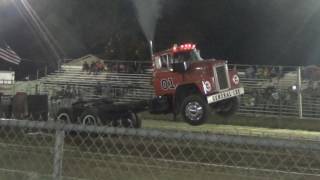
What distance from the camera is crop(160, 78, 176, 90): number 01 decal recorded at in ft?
60.5

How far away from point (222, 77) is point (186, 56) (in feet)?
3.85

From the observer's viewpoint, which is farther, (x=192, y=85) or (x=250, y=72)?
(x=250, y=72)

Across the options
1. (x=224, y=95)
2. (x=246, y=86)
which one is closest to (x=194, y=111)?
(x=224, y=95)

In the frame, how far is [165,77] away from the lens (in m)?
18.6

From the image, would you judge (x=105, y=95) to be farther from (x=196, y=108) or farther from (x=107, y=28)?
(x=196, y=108)

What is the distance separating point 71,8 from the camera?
50.0 metres

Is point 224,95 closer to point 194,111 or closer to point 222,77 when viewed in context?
point 222,77

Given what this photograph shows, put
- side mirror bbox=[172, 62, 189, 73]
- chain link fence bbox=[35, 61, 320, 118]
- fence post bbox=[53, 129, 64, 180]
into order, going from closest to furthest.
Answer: fence post bbox=[53, 129, 64, 180] < side mirror bbox=[172, 62, 189, 73] < chain link fence bbox=[35, 61, 320, 118]

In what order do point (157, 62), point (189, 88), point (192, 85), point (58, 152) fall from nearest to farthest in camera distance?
1. point (58, 152)
2. point (192, 85)
3. point (189, 88)
4. point (157, 62)

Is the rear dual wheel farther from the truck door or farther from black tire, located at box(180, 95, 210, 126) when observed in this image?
black tire, located at box(180, 95, 210, 126)

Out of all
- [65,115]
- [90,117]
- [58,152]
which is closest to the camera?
[58,152]

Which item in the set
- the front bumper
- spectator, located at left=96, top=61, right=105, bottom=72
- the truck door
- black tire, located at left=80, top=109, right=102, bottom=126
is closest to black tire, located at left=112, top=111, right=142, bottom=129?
black tire, located at left=80, top=109, right=102, bottom=126

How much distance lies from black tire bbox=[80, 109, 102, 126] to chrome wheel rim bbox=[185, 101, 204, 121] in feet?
9.54

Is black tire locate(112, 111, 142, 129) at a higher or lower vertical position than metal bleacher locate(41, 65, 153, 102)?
lower
